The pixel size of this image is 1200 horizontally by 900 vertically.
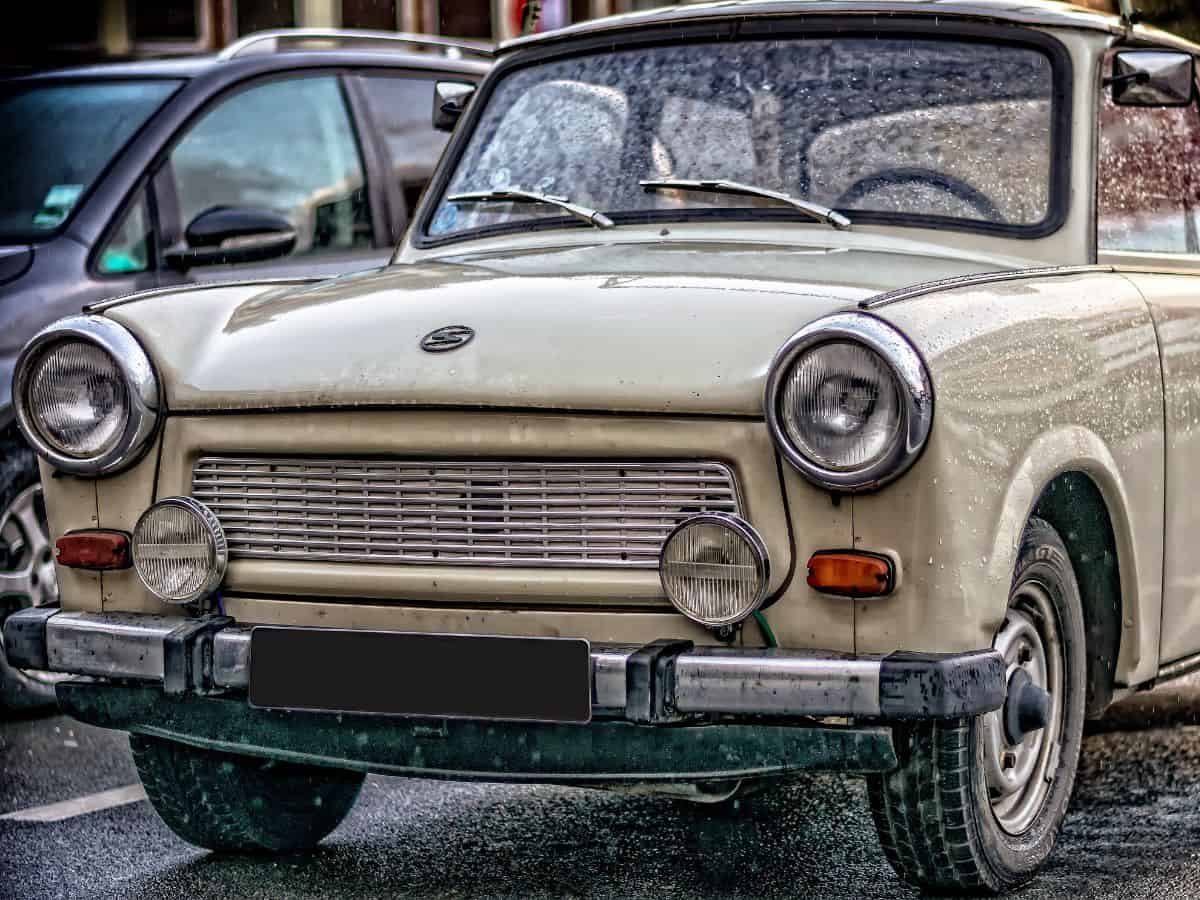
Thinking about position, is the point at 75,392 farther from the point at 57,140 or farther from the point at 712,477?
the point at 57,140

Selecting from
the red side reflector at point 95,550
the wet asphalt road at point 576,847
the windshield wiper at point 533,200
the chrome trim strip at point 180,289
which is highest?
the windshield wiper at point 533,200

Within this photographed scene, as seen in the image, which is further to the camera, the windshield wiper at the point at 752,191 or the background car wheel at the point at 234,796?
the windshield wiper at the point at 752,191

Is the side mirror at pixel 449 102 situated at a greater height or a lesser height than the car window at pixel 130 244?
greater

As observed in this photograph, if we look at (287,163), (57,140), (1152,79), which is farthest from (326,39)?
(1152,79)

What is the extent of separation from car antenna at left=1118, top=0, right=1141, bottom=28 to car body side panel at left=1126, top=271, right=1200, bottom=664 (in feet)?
2.47

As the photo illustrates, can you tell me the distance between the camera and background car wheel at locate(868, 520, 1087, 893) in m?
4.12

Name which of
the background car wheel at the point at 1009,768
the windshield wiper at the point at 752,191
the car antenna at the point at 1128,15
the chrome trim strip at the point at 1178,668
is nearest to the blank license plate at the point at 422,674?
the background car wheel at the point at 1009,768

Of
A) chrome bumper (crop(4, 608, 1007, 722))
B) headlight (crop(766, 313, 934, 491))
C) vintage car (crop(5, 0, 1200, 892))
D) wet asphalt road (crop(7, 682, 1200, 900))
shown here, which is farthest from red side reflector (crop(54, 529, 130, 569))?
headlight (crop(766, 313, 934, 491))

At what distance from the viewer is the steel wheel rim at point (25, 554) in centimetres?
649

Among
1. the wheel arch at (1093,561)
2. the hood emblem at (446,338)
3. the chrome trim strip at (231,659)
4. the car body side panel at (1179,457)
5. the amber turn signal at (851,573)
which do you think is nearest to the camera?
the amber turn signal at (851,573)

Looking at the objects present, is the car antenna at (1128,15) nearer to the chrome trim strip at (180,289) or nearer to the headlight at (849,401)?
the headlight at (849,401)

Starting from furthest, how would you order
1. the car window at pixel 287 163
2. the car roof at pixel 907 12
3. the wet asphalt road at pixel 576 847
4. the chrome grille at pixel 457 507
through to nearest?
the car window at pixel 287 163 < the car roof at pixel 907 12 < the wet asphalt road at pixel 576 847 < the chrome grille at pixel 457 507

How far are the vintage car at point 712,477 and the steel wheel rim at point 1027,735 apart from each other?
1cm

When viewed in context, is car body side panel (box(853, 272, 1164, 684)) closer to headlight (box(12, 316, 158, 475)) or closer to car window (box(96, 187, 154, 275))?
headlight (box(12, 316, 158, 475))
